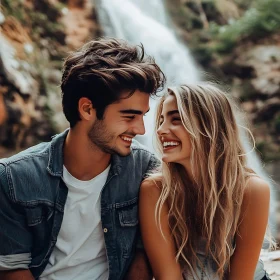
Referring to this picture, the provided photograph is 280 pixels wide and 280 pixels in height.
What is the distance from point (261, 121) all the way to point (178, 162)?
7230mm

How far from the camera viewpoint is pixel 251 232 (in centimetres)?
203

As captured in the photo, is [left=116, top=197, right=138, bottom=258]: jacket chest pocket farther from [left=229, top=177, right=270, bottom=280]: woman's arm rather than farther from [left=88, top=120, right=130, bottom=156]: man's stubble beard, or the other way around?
[left=229, top=177, right=270, bottom=280]: woman's arm

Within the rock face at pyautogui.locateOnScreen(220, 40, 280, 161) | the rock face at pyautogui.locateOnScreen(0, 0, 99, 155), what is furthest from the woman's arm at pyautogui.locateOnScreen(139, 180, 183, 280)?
the rock face at pyautogui.locateOnScreen(220, 40, 280, 161)

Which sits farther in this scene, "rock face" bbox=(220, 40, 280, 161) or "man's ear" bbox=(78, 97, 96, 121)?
"rock face" bbox=(220, 40, 280, 161)

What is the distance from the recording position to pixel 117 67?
2.12 m

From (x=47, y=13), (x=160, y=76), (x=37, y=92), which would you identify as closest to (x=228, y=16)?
(x=47, y=13)

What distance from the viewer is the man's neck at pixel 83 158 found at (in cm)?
214

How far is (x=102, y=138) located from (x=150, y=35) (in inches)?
262

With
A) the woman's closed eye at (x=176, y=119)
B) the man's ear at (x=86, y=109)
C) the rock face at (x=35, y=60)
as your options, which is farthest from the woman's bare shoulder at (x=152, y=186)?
the rock face at (x=35, y=60)

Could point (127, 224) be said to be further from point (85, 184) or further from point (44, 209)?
point (44, 209)

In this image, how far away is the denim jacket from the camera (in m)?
2.01

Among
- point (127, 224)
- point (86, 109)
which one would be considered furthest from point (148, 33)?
point (127, 224)

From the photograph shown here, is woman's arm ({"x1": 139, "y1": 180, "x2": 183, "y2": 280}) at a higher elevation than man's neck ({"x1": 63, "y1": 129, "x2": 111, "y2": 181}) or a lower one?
lower

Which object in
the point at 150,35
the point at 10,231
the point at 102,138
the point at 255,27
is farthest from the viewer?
the point at 255,27
